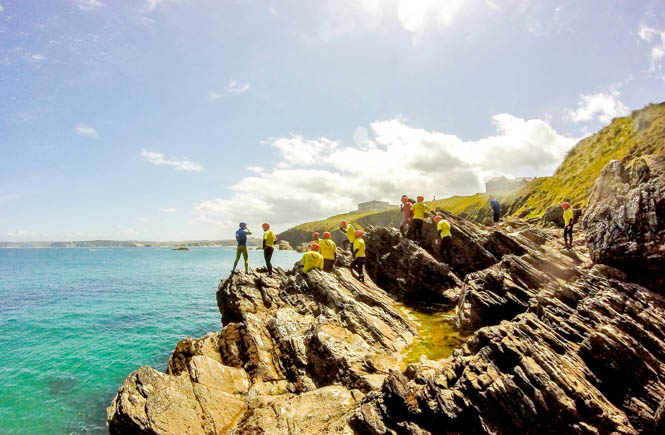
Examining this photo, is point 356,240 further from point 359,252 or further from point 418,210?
point 418,210

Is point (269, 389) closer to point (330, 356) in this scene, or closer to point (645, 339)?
point (330, 356)

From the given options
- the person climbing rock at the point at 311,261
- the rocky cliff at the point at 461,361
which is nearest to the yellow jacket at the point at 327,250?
the person climbing rock at the point at 311,261

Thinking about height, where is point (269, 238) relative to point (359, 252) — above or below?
above

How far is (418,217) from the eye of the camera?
29.6m

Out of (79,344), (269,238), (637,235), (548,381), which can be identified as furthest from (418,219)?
(79,344)

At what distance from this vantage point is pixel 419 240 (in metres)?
30.3

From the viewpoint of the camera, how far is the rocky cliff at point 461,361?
342 inches

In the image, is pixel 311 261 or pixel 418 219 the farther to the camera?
pixel 418 219

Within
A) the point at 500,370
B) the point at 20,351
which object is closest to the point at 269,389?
the point at 500,370

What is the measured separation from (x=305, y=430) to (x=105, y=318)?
35529mm

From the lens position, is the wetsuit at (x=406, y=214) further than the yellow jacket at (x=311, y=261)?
Yes

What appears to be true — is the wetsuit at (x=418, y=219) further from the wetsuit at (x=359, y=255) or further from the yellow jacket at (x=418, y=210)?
the wetsuit at (x=359, y=255)

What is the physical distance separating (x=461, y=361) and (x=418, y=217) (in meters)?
20.1

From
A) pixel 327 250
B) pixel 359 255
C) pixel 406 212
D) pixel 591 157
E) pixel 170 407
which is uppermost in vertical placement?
pixel 591 157
